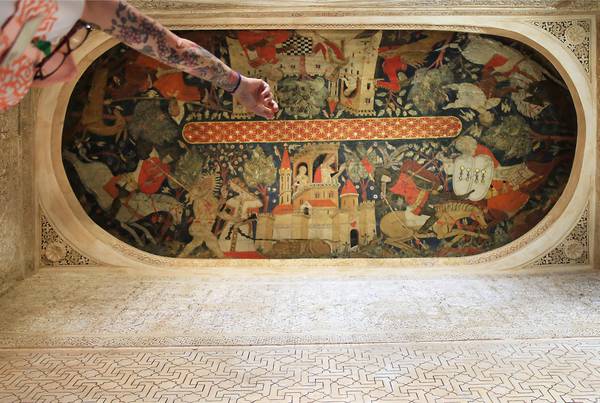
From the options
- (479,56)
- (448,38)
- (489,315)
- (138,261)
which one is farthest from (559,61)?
(138,261)

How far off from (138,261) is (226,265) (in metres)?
0.92

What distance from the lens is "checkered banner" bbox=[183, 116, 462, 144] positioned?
5.53m

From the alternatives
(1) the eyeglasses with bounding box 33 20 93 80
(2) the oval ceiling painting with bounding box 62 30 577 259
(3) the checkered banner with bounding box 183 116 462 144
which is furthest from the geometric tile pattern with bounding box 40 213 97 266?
(1) the eyeglasses with bounding box 33 20 93 80

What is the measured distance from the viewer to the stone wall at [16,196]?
497cm

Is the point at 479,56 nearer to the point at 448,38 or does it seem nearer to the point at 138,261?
the point at 448,38

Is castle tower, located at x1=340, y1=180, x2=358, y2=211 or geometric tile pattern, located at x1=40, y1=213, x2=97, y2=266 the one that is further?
castle tower, located at x1=340, y1=180, x2=358, y2=211

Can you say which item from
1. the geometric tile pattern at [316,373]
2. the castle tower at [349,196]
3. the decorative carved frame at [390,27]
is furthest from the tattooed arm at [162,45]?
the castle tower at [349,196]

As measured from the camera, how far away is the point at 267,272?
5.49 meters

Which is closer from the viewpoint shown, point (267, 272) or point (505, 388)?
point (505, 388)

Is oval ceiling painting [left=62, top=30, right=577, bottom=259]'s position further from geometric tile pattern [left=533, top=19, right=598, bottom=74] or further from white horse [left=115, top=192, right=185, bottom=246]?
geometric tile pattern [left=533, top=19, right=598, bottom=74]

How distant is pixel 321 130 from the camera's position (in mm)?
5570

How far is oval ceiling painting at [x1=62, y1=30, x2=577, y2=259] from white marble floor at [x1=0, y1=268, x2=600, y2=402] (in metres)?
0.48

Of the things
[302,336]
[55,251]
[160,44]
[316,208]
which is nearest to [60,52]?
[160,44]

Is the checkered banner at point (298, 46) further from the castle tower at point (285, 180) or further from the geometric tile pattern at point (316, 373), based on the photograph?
the geometric tile pattern at point (316, 373)
